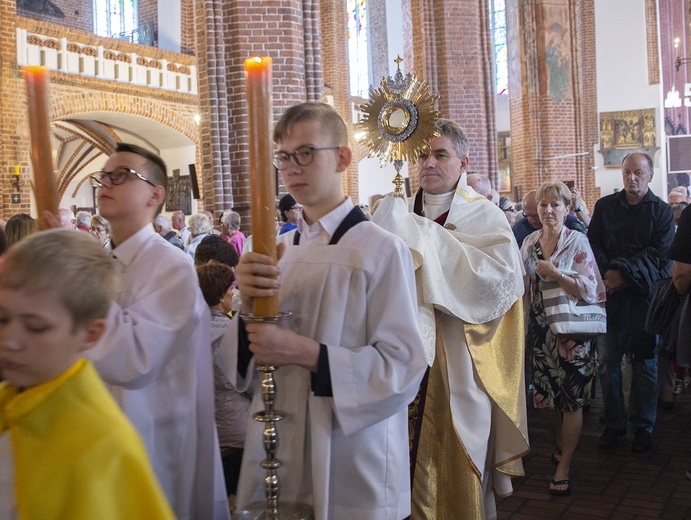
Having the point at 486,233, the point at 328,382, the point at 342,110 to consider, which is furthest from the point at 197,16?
the point at 342,110

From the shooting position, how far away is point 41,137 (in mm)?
1788

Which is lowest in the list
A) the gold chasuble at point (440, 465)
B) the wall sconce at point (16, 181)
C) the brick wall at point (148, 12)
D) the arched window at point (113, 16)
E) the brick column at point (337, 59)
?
the gold chasuble at point (440, 465)

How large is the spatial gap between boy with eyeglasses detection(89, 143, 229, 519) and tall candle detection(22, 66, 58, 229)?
0.26 metres

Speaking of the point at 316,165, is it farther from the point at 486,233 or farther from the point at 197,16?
the point at 197,16

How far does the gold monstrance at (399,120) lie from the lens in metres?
3.33

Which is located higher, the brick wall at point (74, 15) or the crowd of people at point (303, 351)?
the brick wall at point (74, 15)

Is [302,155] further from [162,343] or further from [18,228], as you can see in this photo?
[18,228]

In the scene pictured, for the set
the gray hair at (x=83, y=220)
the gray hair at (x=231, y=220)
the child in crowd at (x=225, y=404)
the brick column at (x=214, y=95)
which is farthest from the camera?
the gray hair at (x=83, y=220)

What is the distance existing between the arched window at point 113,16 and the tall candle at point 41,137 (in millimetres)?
23387

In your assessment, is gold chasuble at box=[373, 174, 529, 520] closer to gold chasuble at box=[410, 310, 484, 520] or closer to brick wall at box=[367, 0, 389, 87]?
gold chasuble at box=[410, 310, 484, 520]

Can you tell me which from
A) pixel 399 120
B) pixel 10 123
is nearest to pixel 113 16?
pixel 10 123

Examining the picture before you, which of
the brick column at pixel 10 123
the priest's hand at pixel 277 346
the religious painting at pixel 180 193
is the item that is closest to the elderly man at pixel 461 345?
the priest's hand at pixel 277 346

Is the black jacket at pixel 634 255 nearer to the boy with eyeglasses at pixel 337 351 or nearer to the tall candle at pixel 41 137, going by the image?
the boy with eyeglasses at pixel 337 351

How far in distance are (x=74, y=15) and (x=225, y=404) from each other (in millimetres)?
22174
